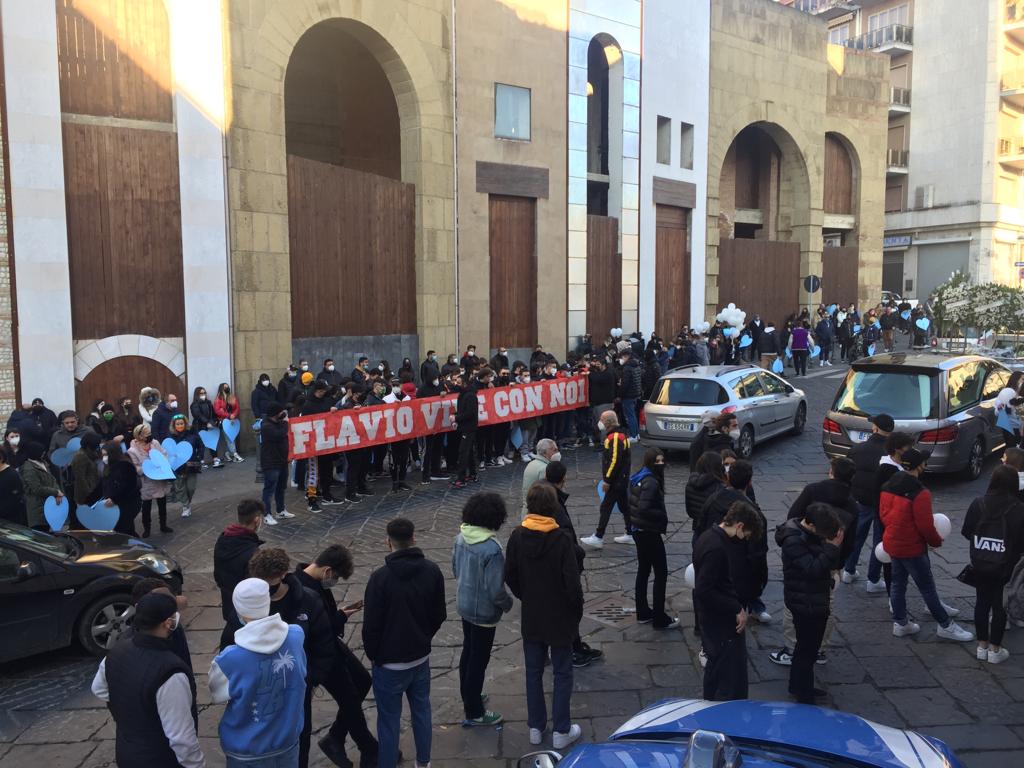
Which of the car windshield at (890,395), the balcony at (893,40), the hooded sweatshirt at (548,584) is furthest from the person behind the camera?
the balcony at (893,40)

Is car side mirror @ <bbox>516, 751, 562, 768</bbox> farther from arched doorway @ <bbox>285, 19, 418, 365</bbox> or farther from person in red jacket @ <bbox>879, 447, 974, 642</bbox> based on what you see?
arched doorway @ <bbox>285, 19, 418, 365</bbox>

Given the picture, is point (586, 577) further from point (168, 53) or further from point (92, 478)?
point (168, 53)

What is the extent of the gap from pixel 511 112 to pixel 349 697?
18259mm

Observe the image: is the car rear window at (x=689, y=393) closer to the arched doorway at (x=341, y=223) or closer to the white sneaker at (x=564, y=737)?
the arched doorway at (x=341, y=223)

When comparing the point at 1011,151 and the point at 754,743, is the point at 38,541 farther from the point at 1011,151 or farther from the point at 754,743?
the point at 1011,151

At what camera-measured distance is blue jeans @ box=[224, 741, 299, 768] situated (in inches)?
173

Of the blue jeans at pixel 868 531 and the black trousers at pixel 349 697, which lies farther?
the blue jeans at pixel 868 531

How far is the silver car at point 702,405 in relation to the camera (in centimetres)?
1428

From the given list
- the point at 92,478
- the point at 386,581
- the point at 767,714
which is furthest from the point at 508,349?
the point at 767,714

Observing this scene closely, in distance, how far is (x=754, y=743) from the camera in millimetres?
3545

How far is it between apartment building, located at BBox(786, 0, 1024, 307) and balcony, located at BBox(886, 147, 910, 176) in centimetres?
6

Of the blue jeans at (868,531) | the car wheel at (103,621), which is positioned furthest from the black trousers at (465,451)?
the car wheel at (103,621)

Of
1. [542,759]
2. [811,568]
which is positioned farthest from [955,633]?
[542,759]

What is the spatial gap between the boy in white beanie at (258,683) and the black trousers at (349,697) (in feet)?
2.88
